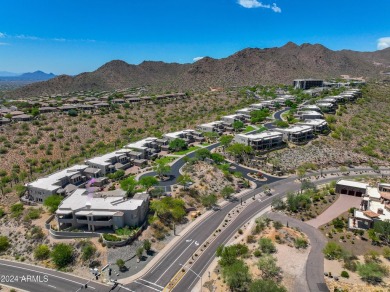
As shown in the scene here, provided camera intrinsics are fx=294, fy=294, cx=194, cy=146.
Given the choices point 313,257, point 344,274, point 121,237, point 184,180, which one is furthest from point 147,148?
point 344,274

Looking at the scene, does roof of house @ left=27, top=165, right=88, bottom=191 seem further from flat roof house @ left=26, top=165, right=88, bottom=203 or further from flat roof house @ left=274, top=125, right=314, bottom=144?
flat roof house @ left=274, top=125, right=314, bottom=144

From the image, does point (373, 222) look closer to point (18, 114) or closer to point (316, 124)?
point (316, 124)

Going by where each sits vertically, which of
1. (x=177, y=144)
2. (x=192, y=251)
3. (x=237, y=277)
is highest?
(x=177, y=144)

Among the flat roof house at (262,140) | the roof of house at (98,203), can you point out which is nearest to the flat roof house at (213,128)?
the flat roof house at (262,140)

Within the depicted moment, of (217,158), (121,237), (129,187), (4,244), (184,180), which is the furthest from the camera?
(217,158)

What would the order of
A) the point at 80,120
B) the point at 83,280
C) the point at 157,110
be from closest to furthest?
the point at 83,280 → the point at 80,120 → the point at 157,110

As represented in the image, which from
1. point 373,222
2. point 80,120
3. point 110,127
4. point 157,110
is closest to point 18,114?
point 80,120

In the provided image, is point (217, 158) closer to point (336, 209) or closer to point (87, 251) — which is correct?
point (336, 209)
